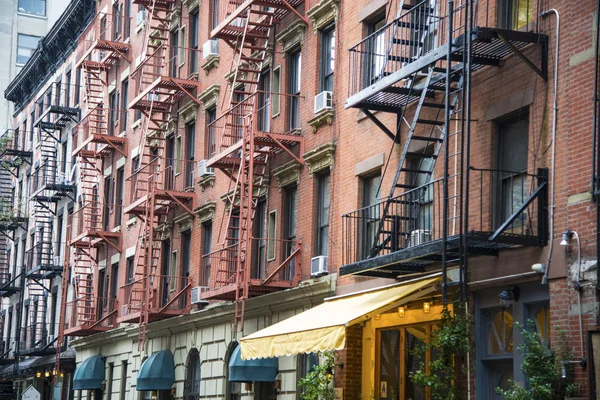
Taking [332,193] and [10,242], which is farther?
[10,242]

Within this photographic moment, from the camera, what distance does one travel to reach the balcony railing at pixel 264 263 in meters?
25.0

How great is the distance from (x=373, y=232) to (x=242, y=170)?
501cm

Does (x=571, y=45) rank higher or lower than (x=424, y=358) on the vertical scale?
higher

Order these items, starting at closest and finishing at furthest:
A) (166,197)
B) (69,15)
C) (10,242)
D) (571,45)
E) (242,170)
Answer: (571,45) → (242,170) → (166,197) → (69,15) → (10,242)

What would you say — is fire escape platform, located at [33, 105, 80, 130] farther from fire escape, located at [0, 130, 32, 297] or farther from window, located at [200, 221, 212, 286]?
window, located at [200, 221, 212, 286]

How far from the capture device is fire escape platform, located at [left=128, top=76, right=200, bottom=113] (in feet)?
106

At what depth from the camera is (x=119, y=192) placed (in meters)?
40.8

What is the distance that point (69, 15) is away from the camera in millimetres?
48625

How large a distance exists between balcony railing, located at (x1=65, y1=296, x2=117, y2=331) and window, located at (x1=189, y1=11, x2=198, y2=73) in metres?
9.37

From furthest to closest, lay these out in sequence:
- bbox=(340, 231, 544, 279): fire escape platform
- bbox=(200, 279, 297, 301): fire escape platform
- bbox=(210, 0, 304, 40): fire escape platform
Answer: bbox=(210, 0, 304, 40): fire escape platform → bbox=(200, 279, 297, 301): fire escape platform → bbox=(340, 231, 544, 279): fire escape platform

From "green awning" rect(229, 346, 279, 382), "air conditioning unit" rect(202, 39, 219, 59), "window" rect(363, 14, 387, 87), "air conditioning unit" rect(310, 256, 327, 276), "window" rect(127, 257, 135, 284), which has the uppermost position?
"air conditioning unit" rect(202, 39, 219, 59)

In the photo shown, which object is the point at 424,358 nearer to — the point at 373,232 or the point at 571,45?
the point at 373,232

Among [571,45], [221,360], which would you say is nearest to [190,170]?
[221,360]

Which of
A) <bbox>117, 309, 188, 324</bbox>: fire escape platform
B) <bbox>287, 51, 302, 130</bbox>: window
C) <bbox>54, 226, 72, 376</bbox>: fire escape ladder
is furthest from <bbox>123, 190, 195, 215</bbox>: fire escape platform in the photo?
<bbox>54, 226, 72, 376</bbox>: fire escape ladder
